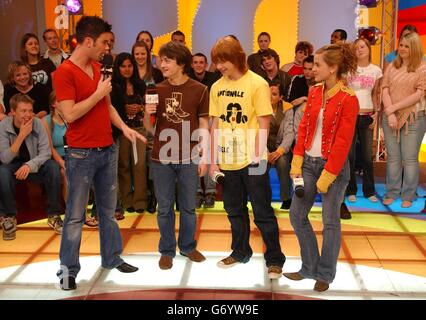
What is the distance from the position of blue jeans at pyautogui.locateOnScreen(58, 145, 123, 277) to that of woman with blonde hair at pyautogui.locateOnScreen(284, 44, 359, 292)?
1.29m

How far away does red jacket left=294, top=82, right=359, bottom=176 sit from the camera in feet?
10.8

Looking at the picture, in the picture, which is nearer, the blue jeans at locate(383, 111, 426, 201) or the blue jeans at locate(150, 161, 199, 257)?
the blue jeans at locate(150, 161, 199, 257)

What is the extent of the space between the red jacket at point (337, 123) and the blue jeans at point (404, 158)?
2.49 m

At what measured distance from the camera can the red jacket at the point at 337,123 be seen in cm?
330

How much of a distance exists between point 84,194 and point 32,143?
181 centimetres

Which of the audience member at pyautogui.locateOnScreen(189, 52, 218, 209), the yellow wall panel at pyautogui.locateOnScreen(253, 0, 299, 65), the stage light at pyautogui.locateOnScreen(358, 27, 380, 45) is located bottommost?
the audience member at pyautogui.locateOnScreen(189, 52, 218, 209)

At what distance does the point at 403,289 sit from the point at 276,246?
901mm

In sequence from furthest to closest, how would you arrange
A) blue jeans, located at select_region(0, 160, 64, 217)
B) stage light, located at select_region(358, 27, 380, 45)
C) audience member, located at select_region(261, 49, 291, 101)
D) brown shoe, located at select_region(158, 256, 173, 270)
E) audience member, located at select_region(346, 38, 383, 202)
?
stage light, located at select_region(358, 27, 380, 45)
audience member, located at select_region(261, 49, 291, 101)
audience member, located at select_region(346, 38, 383, 202)
blue jeans, located at select_region(0, 160, 64, 217)
brown shoe, located at select_region(158, 256, 173, 270)

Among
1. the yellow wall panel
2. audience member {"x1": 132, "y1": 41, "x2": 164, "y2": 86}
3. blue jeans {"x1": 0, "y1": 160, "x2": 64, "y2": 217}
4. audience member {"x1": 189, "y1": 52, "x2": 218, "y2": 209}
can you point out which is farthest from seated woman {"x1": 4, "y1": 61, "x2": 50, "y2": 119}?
the yellow wall panel

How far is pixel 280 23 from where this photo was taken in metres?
9.08

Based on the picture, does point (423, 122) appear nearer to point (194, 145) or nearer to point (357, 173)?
point (357, 173)

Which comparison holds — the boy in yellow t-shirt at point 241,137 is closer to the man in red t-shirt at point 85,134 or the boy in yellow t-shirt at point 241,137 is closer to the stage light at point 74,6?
the man in red t-shirt at point 85,134

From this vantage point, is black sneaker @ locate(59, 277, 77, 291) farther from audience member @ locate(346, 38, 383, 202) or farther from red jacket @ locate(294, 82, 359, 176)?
audience member @ locate(346, 38, 383, 202)

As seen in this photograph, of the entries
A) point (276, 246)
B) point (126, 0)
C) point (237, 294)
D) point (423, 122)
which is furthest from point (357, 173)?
point (126, 0)
